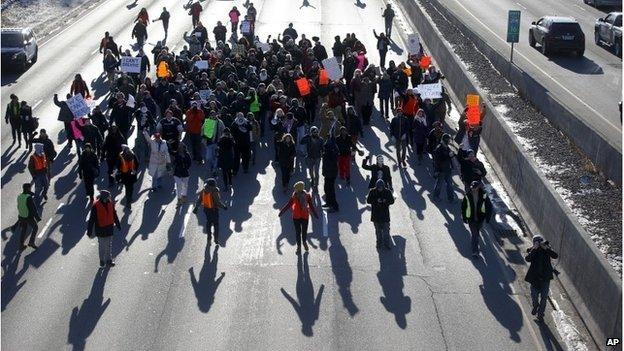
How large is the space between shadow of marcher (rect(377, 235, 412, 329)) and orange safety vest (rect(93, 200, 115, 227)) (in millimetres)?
4593

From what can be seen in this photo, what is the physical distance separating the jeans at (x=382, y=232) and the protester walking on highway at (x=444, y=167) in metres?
2.96

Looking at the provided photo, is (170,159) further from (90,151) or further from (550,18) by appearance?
(550,18)

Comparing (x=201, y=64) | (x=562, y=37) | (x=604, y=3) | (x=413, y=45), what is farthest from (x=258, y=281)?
(x=604, y=3)

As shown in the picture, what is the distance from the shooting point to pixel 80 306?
52.4ft

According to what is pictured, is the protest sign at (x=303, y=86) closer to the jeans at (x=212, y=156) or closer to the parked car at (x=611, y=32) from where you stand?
the jeans at (x=212, y=156)

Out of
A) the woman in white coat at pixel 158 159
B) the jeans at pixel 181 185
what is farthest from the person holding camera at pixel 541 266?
the woman in white coat at pixel 158 159

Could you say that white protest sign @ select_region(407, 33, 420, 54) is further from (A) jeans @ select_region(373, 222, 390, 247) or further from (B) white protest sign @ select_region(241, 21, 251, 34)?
(A) jeans @ select_region(373, 222, 390, 247)

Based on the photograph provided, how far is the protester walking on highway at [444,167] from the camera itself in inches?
819

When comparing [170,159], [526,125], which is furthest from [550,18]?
[170,159]

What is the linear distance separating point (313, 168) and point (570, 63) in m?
18.1

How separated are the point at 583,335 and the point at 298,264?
5.03 meters

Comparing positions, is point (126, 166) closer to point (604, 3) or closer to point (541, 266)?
point (541, 266)

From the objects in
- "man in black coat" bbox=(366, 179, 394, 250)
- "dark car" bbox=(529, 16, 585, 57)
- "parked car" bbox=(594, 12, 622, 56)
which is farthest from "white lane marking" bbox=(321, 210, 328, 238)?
"parked car" bbox=(594, 12, 622, 56)

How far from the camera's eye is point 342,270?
17500 millimetres
